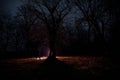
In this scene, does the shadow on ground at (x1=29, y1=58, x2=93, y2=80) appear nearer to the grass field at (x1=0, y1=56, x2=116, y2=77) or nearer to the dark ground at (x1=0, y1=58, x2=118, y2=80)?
the dark ground at (x1=0, y1=58, x2=118, y2=80)

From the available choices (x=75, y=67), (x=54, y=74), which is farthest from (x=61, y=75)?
(x=75, y=67)

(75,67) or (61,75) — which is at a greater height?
(75,67)

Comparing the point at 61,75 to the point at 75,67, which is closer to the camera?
the point at 61,75

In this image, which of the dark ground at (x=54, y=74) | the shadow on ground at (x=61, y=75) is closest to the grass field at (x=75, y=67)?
the dark ground at (x=54, y=74)

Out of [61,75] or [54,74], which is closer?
[61,75]

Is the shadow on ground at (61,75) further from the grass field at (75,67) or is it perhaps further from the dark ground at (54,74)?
the grass field at (75,67)

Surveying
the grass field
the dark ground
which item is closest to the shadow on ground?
the dark ground

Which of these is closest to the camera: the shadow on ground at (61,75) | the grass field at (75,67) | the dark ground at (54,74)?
the dark ground at (54,74)

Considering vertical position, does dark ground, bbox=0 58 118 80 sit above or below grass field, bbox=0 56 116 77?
below

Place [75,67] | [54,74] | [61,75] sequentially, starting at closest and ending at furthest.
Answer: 1. [61,75]
2. [54,74]
3. [75,67]

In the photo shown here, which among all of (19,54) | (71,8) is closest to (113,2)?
(71,8)

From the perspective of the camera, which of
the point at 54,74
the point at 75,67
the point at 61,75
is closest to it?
the point at 61,75

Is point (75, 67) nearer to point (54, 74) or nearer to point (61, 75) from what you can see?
point (54, 74)

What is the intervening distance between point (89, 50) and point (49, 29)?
2286cm
